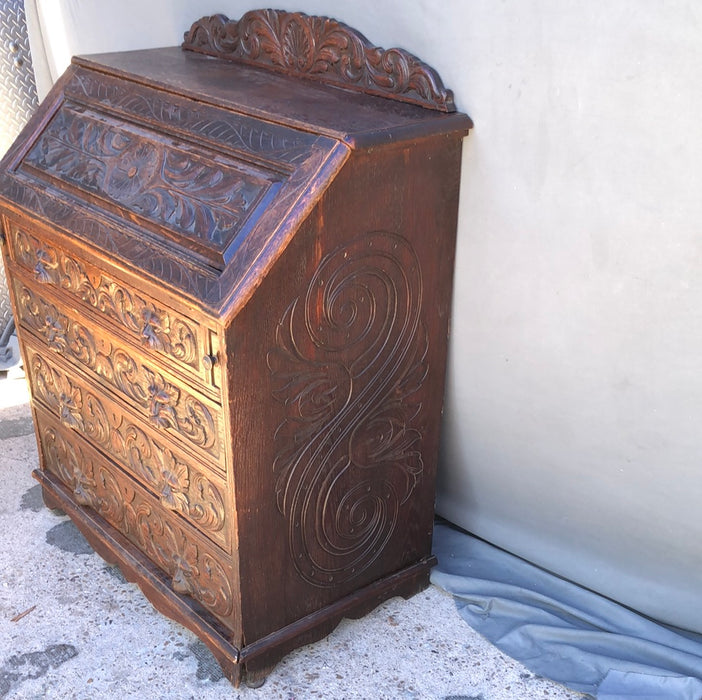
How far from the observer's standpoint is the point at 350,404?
6.24ft

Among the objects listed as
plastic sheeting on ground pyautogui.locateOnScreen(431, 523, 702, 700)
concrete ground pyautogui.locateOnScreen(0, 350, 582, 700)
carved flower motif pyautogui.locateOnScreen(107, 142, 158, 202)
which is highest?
carved flower motif pyautogui.locateOnScreen(107, 142, 158, 202)

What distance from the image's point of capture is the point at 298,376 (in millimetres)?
1771

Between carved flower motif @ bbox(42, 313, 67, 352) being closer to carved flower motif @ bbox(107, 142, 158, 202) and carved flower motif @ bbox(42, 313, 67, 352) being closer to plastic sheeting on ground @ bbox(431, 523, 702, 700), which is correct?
carved flower motif @ bbox(107, 142, 158, 202)

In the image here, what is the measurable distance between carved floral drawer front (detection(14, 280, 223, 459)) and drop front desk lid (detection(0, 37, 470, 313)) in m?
0.23

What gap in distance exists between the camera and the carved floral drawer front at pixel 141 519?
1977 millimetres

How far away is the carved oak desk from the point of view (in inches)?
66.5

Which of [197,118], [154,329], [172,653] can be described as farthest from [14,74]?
[172,653]

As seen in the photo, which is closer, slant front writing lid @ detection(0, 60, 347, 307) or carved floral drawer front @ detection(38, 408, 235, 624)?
slant front writing lid @ detection(0, 60, 347, 307)

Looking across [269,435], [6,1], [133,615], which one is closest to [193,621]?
[133,615]

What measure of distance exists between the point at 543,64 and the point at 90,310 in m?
1.08

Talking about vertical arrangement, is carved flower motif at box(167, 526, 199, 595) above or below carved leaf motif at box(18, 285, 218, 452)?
below

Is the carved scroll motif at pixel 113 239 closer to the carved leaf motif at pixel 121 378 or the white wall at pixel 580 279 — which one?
the carved leaf motif at pixel 121 378

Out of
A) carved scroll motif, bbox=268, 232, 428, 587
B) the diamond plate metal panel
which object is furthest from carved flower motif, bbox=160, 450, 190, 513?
the diamond plate metal panel

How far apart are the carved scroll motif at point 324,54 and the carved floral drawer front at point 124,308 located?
0.68 metres
